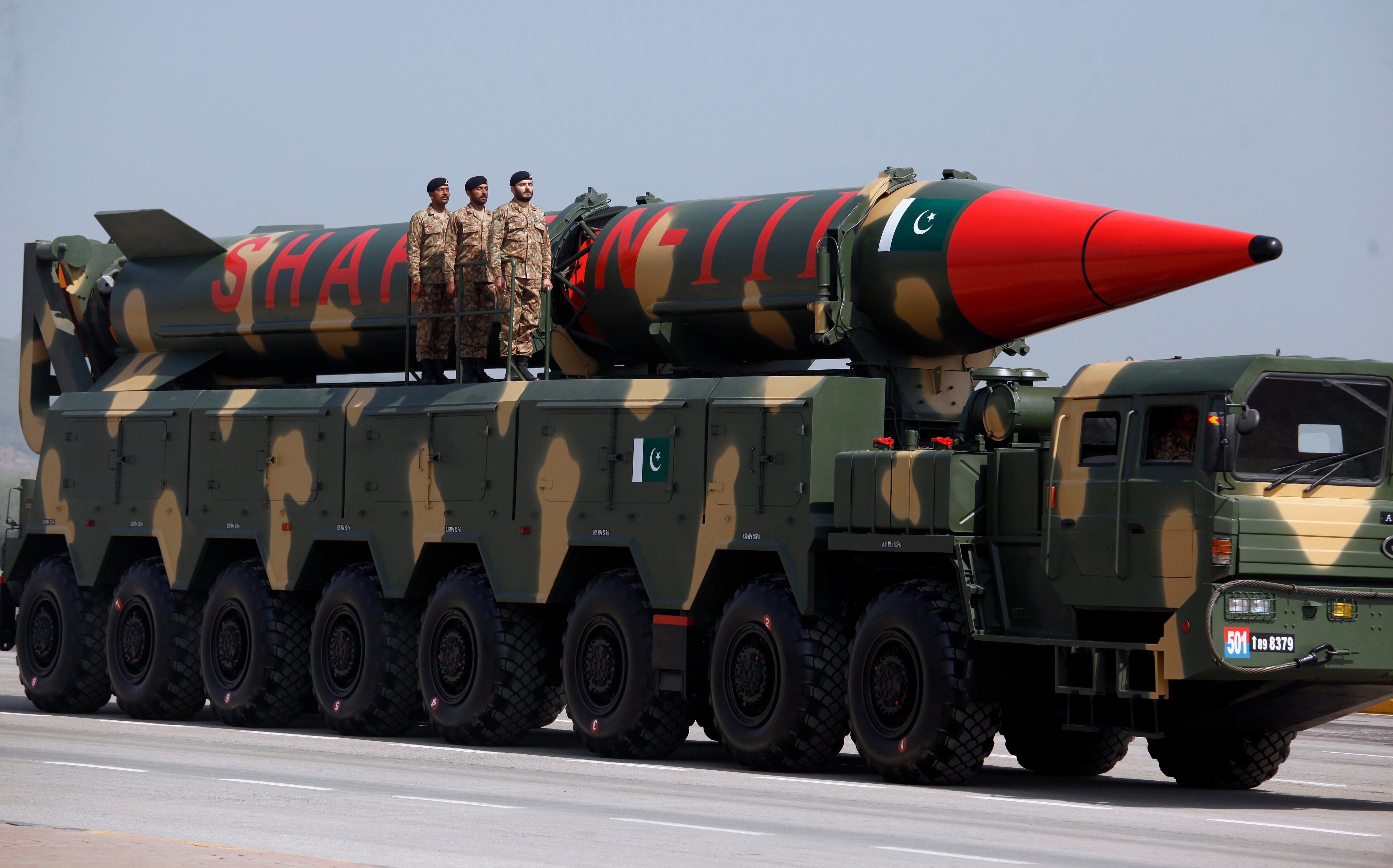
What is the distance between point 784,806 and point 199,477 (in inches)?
380

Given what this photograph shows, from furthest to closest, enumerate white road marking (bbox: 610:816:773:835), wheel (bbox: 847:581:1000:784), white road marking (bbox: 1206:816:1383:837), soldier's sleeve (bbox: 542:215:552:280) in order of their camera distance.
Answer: soldier's sleeve (bbox: 542:215:552:280), wheel (bbox: 847:581:1000:784), white road marking (bbox: 1206:816:1383:837), white road marking (bbox: 610:816:773:835)

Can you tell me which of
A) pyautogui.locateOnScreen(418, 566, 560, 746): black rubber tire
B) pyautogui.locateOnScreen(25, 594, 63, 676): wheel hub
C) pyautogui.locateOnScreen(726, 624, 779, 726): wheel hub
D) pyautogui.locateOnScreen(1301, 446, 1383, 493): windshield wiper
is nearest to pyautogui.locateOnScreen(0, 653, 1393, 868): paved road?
pyautogui.locateOnScreen(418, 566, 560, 746): black rubber tire

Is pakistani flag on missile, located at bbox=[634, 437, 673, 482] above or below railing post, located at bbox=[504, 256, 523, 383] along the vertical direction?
below

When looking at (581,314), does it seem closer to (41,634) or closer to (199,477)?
(199,477)

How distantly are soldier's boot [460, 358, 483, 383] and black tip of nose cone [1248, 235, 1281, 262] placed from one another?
7.58 metres

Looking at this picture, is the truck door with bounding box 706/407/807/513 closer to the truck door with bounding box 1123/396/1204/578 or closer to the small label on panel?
the truck door with bounding box 1123/396/1204/578

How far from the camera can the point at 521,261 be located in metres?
18.4

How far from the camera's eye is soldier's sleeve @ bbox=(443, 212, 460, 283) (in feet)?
62.2

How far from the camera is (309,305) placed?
813 inches

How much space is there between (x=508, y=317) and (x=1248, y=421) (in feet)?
25.0

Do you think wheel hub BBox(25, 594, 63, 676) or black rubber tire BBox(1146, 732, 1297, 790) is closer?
black rubber tire BBox(1146, 732, 1297, 790)

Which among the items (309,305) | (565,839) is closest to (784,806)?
(565,839)

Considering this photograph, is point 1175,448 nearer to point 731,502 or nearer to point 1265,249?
point 1265,249

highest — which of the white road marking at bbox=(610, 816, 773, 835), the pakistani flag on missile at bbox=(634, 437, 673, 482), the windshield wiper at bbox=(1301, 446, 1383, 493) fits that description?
the windshield wiper at bbox=(1301, 446, 1383, 493)
